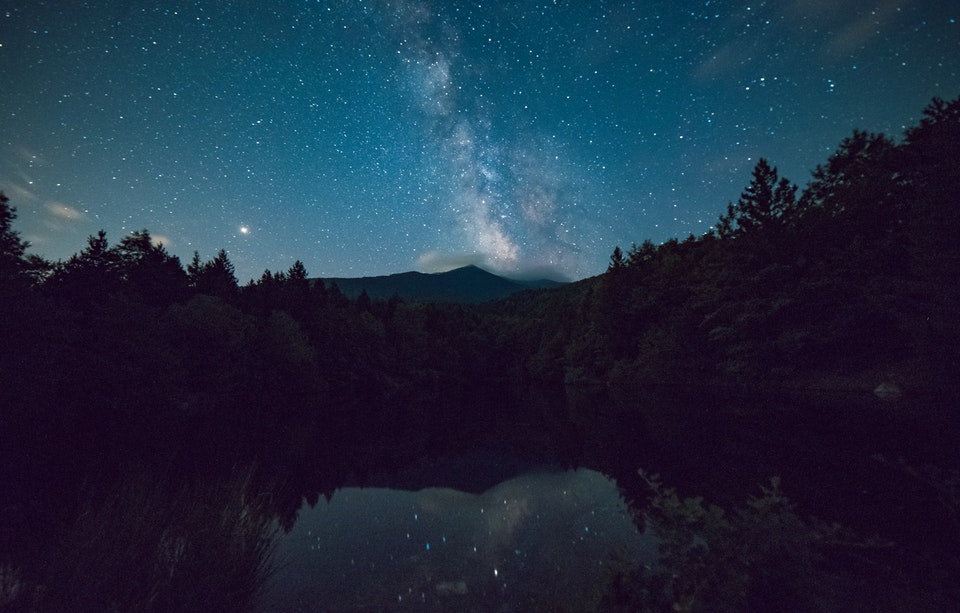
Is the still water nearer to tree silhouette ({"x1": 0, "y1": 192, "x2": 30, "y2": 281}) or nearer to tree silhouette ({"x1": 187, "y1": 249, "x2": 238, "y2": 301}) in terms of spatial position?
tree silhouette ({"x1": 0, "y1": 192, "x2": 30, "y2": 281})

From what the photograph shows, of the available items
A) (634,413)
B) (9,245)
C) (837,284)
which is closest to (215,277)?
(9,245)

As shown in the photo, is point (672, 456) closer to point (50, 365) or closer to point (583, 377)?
point (50, 365)

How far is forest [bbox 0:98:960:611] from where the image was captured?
191 inches

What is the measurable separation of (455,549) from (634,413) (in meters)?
22.2

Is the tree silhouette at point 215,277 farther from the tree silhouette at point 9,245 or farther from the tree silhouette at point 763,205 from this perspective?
the tree silhouette at point 763,205

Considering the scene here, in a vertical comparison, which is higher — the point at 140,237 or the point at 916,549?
the point at 140,237

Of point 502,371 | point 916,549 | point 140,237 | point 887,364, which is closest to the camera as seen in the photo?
point 916,549

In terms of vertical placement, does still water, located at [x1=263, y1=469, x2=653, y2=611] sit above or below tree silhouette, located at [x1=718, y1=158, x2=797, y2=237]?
below

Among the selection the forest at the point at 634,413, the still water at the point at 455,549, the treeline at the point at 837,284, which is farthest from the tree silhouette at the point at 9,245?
the treeline at the point at 837,284

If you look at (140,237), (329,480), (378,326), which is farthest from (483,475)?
(140,237)

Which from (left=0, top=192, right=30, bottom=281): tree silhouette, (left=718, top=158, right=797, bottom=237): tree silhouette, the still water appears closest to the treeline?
(left=718, top=158, right=797, bottom=237): tree silhouette

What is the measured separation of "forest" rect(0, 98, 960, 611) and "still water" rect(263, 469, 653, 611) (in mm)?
966

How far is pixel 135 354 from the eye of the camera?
1155 inches

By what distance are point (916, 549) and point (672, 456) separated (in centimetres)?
852
